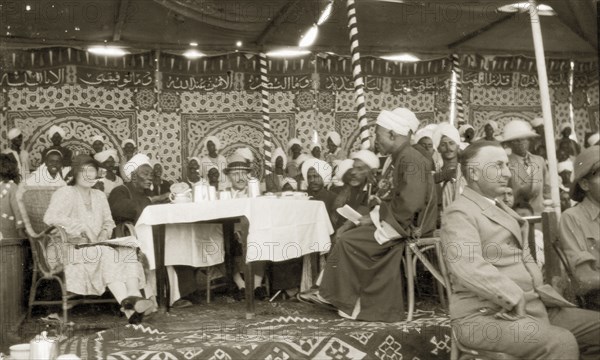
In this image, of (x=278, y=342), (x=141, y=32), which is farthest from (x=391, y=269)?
(x=141, y=32)

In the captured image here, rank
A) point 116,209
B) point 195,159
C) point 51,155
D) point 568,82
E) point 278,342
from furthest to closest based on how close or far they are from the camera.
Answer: point 568,82 < point 195,159 < point 51,155 < point 116,209 < point 278,342

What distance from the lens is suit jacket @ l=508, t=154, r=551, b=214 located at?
25.4 ft

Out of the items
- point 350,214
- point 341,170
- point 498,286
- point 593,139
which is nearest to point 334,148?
point 341,170

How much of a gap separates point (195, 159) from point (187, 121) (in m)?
0.93

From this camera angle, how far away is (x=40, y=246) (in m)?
6.61

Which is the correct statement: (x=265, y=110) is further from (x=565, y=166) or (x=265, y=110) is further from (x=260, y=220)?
(x=260, y=220)

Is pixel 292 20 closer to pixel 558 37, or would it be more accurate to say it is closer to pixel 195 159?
pixel 195 159

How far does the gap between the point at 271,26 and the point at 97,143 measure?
3239 mm

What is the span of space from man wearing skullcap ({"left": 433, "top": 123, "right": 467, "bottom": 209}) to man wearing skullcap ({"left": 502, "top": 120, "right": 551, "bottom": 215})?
0.62m

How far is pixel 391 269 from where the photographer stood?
6090 mm

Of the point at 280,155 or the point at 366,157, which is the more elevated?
the point at 280,155

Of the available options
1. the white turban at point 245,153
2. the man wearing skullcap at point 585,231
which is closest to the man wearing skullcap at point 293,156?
the white turban at point 245,153

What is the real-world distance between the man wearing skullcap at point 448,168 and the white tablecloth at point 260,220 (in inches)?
58.9

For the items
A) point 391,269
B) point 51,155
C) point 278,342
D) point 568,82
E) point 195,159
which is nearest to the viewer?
point 278,342
